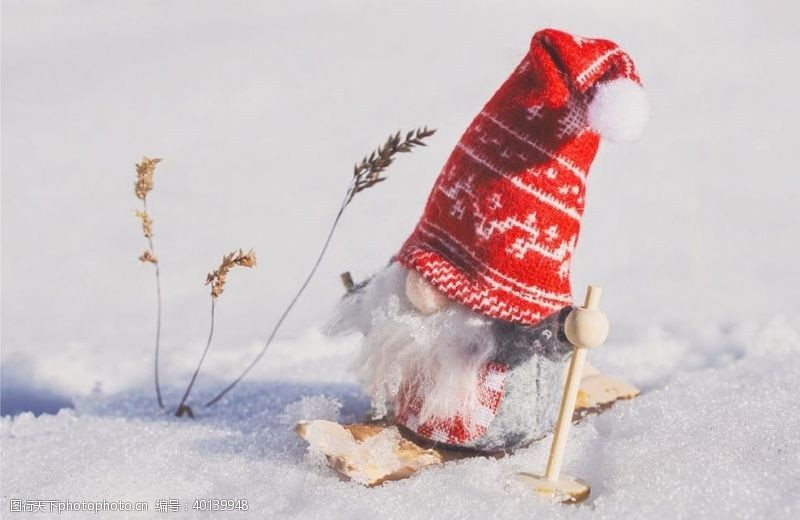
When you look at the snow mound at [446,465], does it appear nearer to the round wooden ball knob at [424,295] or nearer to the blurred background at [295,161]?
the round wooden ball knob at [424,295]

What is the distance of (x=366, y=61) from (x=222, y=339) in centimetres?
182

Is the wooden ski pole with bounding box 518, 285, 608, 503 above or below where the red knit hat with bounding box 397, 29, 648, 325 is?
below

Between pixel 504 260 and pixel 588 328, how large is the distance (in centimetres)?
21

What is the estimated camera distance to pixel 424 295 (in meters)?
1.54

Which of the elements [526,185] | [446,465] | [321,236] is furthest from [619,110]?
[321,236]

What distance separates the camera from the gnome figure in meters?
1.46

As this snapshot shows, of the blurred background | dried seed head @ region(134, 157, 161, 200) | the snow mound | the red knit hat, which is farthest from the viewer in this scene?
the blurred background

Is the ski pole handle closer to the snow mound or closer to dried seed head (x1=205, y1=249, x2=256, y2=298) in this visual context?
the snow mound

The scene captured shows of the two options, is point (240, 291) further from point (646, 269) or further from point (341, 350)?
point (646, 269)

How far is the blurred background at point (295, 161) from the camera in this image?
2652 mm

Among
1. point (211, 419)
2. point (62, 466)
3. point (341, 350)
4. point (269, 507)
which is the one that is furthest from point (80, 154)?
point (269, 507)

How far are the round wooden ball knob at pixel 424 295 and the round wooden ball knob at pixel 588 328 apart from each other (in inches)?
10.2

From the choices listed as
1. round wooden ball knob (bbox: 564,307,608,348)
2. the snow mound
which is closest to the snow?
the snow mound

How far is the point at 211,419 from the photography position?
6.46ft
